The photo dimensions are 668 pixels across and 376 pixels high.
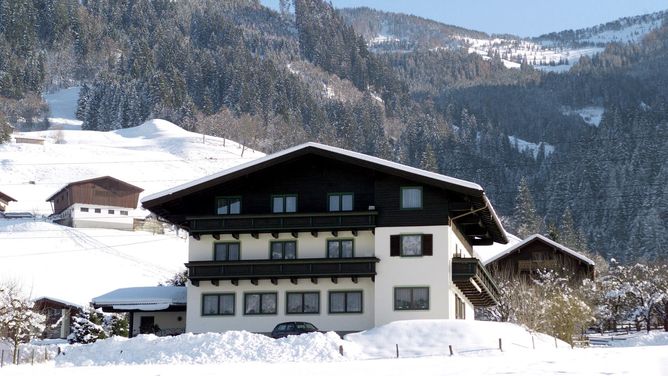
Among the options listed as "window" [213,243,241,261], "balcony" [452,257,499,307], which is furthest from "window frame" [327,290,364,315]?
"window" [213,243,241,261]

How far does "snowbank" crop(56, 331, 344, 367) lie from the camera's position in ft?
133

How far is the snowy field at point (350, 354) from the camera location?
110ft

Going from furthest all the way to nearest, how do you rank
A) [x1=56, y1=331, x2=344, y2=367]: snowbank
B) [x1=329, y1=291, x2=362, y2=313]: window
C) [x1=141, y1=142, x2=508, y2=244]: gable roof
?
[x1=329, y1=291, x2=362, y2=313]: window → [x1=141, y1=142, x2=508, y2=244]: gable roof → [x1=56, y1=331, x2=344, y2=367]: snowbank

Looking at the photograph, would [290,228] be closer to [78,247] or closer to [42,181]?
[78,247]

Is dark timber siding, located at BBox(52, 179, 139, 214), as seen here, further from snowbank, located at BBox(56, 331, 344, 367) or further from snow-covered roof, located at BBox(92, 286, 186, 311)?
snowbank, located at BBox(56, 331, 344, 367)

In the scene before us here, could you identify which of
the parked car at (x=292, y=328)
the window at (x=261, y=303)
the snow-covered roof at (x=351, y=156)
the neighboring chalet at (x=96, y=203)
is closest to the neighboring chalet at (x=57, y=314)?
the snow-covered roof at (x=351, y=156)

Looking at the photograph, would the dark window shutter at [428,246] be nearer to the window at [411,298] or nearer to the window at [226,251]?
the window at [411,298]

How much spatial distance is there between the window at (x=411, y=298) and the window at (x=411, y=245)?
168 cm

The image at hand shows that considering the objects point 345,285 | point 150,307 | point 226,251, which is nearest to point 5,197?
point 150,307

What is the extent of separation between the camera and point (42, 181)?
144250 mm

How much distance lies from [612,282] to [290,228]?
4677 cm

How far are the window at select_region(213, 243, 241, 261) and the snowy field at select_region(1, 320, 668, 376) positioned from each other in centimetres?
1072

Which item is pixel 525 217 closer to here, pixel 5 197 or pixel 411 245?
pixel 5 197

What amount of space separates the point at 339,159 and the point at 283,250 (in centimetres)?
535
